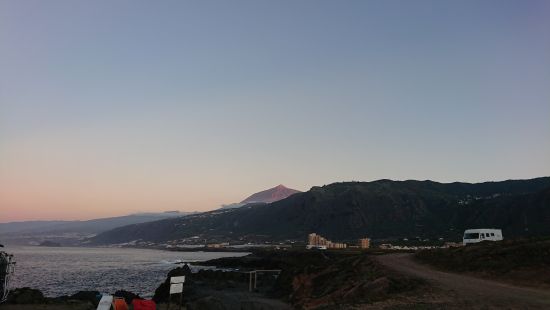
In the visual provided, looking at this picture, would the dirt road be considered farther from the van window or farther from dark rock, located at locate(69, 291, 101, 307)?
dark rock, located at locate(69, 291, 101, 307)

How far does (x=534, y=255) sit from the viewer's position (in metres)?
29.9

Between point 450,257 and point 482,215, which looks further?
point 482,215

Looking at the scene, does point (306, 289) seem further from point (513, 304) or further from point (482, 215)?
point (482, 215)

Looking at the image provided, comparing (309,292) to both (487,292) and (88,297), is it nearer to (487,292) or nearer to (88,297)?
(487,292)

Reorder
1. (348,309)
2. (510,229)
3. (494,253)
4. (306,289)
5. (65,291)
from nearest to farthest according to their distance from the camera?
(348,309) → (494,253) → (306,289) → (65,291) → (510,229)

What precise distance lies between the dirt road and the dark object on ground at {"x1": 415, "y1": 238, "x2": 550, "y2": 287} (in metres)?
1.66

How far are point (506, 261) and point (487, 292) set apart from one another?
361 inches

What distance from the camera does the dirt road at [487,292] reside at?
1980cm

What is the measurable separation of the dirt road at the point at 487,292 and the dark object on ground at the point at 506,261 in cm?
166

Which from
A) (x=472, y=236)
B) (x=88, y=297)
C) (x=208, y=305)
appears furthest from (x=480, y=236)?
(x=88, y=297)

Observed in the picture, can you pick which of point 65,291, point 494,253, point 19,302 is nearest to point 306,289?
point 494,253

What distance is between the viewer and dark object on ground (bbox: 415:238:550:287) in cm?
2720

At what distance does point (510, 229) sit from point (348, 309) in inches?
6575

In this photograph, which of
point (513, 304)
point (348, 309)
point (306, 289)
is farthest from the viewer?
point (306, 289)
